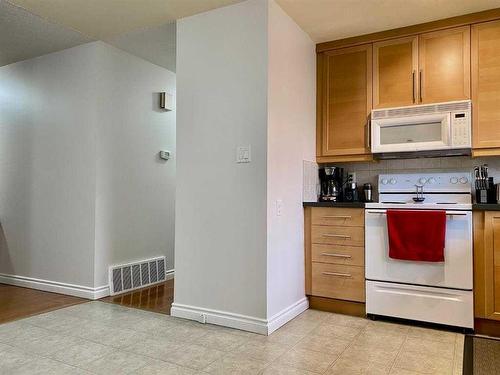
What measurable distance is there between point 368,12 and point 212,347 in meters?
2.66

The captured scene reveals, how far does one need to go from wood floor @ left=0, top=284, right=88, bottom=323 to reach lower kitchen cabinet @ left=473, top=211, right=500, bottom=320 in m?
3.24

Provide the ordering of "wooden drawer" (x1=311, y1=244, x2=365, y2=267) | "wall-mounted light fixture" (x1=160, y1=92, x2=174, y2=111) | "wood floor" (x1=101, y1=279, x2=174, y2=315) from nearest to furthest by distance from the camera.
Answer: "wooden drawer" (x1=311, y1=244, x2=365, y2=267) → "wood floor" (x1=101, y1=279, x2=174, y2=315) → "wall-mounted light fixture" (x1=160, y1=92, x2=174, y2=111)

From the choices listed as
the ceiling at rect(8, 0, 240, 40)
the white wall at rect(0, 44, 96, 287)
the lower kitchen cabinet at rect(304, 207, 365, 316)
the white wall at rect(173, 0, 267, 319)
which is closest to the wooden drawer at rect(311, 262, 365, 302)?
the lower kitchen cabinet at rect(304, 207, 365, 316)

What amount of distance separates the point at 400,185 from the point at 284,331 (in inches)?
65.3

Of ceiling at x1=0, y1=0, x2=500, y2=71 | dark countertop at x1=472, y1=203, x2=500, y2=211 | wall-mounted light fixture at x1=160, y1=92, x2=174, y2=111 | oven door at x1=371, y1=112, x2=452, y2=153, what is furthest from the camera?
wall-mounted light fixture at x1=160, y1=92, x2=174, y2=111

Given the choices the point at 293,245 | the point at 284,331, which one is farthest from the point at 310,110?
the point at 284,331

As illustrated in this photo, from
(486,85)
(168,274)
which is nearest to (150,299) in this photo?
(168,274)

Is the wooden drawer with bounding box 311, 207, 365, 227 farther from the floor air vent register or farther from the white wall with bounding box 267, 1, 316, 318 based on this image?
the floor air vent register

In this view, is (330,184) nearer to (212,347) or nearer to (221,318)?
(221,318)

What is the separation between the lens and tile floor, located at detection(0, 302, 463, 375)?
7.01 feet

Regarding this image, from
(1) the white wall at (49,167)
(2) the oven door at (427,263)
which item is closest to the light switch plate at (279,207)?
(2) the oven door at (427,263)

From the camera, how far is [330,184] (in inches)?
141

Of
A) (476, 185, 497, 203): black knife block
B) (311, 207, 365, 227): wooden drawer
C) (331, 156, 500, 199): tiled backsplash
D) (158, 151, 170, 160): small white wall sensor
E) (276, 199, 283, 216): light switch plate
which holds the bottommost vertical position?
(311, 207, 365, 227): wooden drawer

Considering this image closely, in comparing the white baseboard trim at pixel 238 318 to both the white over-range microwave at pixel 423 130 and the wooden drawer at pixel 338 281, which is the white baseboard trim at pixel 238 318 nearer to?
the wooden drawer at pixel 338 281
